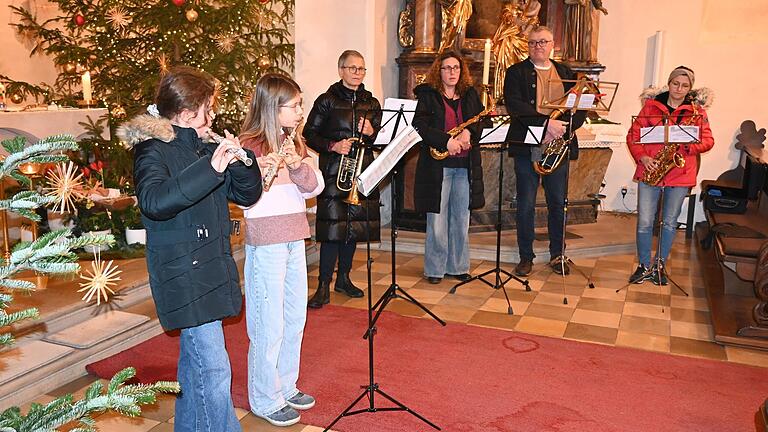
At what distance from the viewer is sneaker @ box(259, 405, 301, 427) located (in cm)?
308

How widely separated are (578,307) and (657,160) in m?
1.30

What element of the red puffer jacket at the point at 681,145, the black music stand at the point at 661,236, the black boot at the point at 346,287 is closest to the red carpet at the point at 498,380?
the black boot at the point at 346,287

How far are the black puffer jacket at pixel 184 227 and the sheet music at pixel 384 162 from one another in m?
0.62

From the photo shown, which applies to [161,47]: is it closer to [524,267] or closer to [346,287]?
[346,287]

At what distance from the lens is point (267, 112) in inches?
113

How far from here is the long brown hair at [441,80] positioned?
5004 mm

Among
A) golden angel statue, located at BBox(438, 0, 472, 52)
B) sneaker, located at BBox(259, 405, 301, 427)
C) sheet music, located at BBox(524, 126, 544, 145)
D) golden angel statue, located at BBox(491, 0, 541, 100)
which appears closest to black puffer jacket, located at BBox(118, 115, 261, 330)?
sneaker, located at BBox(259, 405, 301, 427)

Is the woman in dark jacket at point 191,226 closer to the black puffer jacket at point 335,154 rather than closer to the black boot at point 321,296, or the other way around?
the black puffer jacket at point 335,154

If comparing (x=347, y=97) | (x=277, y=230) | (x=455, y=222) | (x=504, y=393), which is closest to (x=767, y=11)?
(x=455, y=222)

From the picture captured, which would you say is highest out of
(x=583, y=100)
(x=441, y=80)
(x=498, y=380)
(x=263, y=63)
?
(x=263, y=63)

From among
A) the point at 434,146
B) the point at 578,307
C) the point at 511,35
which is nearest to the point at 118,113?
the point at 434,146

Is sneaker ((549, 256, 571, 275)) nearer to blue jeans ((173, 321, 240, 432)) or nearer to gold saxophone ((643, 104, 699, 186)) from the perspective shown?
gold saxophone ((643, 104, 699, 186))

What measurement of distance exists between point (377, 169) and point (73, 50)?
16.1ft

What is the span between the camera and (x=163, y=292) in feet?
7.84
